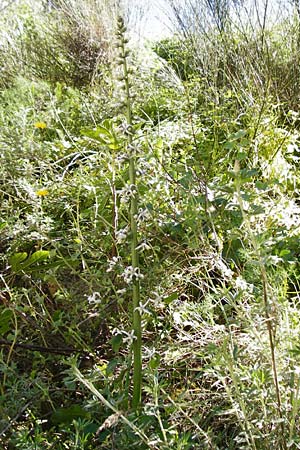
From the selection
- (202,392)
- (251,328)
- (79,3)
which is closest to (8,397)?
(202,392)

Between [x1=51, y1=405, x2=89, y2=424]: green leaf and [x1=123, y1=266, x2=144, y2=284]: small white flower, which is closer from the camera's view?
[x1=123, y1=266, x2=144, y2=284]: small white flower

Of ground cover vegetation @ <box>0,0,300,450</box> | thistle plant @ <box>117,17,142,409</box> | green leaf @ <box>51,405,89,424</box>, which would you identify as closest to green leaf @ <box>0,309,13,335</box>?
ground cover vegetation @ <box>0,0,300,450</box>

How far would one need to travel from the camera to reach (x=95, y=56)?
184 inches

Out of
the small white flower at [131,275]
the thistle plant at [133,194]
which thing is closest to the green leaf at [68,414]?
the thistle plant at [133,194]

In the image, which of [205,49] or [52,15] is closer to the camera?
[205,49]

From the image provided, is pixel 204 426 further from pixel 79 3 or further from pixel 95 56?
pixel 79 3

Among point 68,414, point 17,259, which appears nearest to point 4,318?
point 17,259

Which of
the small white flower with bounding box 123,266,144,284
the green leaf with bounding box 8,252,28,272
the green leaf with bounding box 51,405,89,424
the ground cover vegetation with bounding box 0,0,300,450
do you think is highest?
the small white flower with bounding box 123,266,144,284

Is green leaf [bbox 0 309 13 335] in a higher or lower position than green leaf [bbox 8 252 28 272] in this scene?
lower

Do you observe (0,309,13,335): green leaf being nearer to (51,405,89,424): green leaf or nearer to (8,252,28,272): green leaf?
(8,252,28,272): green leaf

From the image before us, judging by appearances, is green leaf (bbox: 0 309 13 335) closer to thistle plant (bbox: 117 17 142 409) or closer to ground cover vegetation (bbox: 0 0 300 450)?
ground cover vegetation (bbox: 0 0 300 450)

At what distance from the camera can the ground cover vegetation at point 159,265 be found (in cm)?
106

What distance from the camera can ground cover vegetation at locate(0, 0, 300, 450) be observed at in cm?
106

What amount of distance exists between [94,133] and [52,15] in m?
4.05
